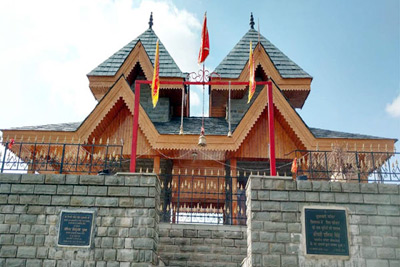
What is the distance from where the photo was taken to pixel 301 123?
48.3 ft

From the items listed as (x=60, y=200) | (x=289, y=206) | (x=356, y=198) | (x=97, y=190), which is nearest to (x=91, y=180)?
(x=97, y=190)

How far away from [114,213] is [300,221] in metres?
4.23

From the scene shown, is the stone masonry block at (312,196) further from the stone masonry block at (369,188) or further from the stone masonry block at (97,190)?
the stone masonry block at (97,190)

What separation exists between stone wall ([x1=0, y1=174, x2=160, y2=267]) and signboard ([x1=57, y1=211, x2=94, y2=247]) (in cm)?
12

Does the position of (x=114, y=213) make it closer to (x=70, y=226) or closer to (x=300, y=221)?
(x=70, y=226)

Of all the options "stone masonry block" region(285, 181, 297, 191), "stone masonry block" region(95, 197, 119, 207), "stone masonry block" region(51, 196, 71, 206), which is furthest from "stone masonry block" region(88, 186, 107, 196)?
"stone masonry block" region(285, 181, 297, 191)

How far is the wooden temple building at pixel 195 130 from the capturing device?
1426cm

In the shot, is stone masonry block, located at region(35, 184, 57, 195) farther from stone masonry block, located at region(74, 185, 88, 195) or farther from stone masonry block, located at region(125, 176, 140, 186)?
stone masonry block, located at region(125, 176, 140, 186)

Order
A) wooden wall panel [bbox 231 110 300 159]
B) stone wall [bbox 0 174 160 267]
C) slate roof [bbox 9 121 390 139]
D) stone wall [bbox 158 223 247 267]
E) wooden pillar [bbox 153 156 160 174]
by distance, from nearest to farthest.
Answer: stone wall [bbox 0 174 160 267] < stone wall [bbox 158 223 247 267] < wooden pillar [bbox 153 156 160 174] < slate roof [bbox 9 121 390 139] < wooden wall panel [bbox 231 110 300 159]

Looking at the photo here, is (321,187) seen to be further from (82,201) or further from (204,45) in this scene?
(82,201)

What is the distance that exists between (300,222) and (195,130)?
7342 millimetres

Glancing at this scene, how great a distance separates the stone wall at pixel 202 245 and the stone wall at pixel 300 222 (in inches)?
54.4

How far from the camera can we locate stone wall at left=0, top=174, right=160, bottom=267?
27.7 ft

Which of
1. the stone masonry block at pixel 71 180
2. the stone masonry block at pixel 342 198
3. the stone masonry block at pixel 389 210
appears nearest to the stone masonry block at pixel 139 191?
the stone masonry block at pixel 71 180
